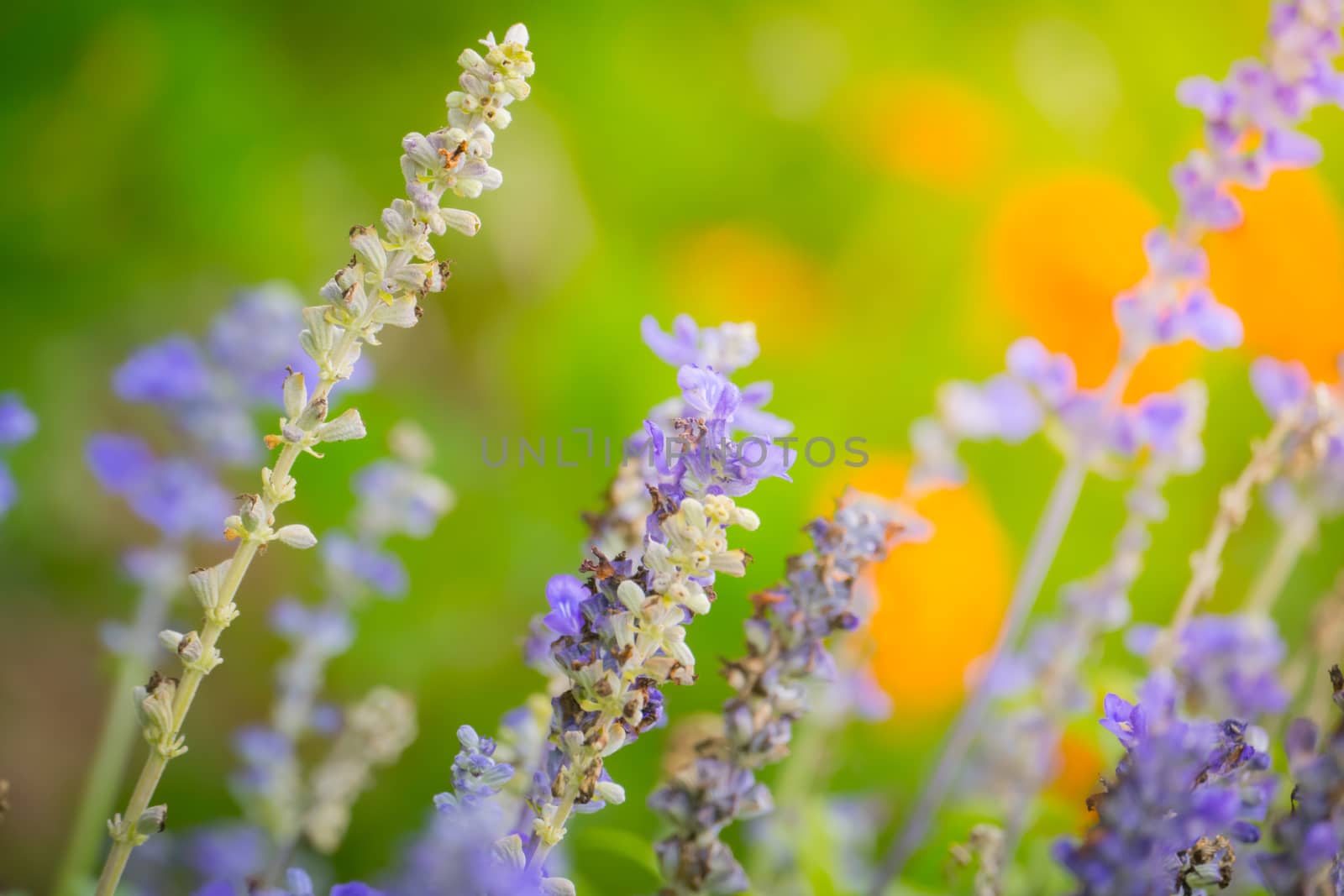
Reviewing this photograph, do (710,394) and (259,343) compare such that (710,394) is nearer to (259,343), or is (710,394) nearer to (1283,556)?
(259,343)

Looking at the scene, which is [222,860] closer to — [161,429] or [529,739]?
[529,739]

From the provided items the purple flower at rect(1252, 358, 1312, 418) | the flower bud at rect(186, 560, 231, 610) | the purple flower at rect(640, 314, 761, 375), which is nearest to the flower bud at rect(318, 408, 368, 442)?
A: the flower bud at rect(186, 560, 231, 610)

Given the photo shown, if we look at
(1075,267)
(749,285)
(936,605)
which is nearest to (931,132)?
(1075,267)

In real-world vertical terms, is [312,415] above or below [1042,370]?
below

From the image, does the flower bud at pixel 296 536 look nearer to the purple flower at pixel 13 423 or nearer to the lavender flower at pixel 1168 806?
the purple flower at pixel 13 423

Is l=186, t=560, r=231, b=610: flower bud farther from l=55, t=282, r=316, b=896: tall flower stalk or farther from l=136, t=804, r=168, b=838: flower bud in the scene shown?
l=55, t=282, r=316, b=896: tall flower stalk

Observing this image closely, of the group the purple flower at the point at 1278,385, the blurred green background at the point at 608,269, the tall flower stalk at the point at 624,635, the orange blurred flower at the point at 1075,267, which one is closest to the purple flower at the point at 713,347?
the tall flower stalk at the point at 624,635
